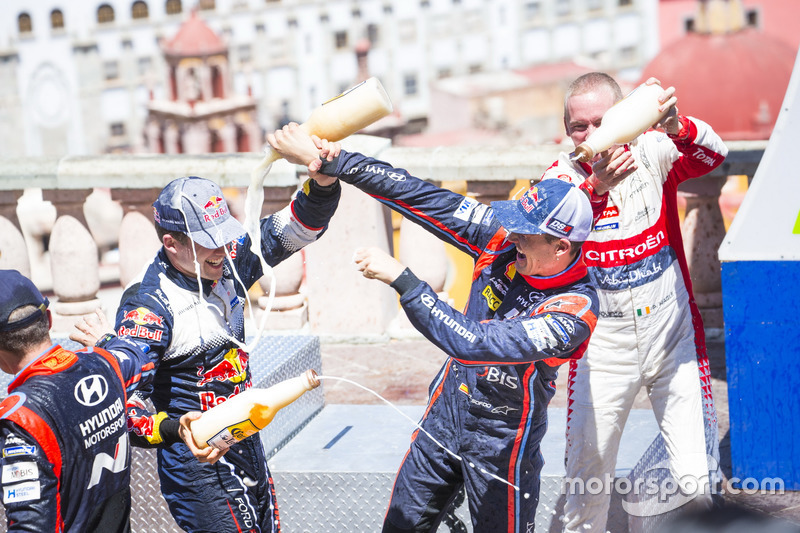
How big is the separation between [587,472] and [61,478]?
223 cm

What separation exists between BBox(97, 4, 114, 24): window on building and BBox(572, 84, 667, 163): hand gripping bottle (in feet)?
241

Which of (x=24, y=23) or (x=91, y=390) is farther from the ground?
(x=24, y=23)

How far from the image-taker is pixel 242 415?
11.5 ft

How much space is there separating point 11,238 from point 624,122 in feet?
16.4

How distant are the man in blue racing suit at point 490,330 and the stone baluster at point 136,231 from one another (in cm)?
344

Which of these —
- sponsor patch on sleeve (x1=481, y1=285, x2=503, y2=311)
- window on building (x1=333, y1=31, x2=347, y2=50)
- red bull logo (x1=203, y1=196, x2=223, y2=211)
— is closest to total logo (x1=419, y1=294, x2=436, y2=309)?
sponsor patch on sleeve (x1=481, y1=285, x2=503, y2=311)

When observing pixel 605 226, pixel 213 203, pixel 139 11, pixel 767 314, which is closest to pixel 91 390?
pixel 213 203

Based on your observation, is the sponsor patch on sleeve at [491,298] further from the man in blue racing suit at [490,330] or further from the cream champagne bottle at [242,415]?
the cream champagne bottle at [242,415]

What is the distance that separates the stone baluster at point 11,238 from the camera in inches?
282

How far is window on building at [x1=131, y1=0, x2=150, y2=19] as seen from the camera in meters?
71.0

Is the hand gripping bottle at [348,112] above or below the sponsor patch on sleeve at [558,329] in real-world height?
above

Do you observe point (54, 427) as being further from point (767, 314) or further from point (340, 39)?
point (340, 39)

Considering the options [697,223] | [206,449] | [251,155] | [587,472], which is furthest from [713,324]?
[206,449]

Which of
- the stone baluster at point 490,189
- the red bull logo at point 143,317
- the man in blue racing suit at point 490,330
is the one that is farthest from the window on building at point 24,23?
the red bull logo at point 143,317
